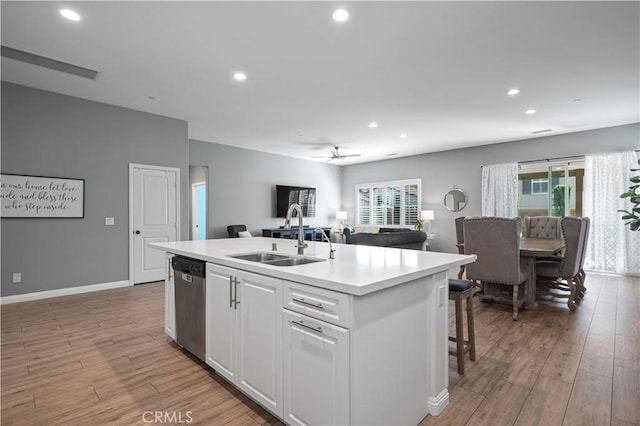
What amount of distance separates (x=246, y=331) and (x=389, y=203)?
7836 millimetres

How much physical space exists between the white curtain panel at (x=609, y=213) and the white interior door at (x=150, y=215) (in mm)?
7616

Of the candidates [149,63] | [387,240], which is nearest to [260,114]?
[149,63]

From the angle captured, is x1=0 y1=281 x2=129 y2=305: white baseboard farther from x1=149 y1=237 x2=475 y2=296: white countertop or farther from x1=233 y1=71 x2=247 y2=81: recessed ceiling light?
x1=233 y1=71 x2=247 y2=81: recessed ceiling light

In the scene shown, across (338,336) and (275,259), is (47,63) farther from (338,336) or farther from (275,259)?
(338,336)

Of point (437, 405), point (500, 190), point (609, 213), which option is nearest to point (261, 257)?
point (437, 405)

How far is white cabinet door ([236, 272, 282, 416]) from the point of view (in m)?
1.67

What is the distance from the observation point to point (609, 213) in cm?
575

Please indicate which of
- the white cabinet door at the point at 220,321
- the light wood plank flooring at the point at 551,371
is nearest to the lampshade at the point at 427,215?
the light wood plank flooring at the point at 551,371

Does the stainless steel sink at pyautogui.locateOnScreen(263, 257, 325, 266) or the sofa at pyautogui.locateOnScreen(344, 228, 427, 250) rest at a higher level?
the stainless steel sink at pyautogui.locateOnScreen(263, 257, 325, 266)

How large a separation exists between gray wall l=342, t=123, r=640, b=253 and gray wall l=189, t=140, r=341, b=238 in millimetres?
2042

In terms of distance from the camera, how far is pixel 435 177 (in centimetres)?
822

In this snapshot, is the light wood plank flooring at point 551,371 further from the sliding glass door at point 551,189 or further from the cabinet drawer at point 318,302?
the sliding glass door at point 551,189

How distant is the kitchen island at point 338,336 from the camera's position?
137 centimetres

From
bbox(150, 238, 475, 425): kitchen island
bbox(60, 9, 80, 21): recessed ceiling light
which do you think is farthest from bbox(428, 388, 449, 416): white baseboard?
bbox(60, 9, 80, 21): recessed ceiling light
